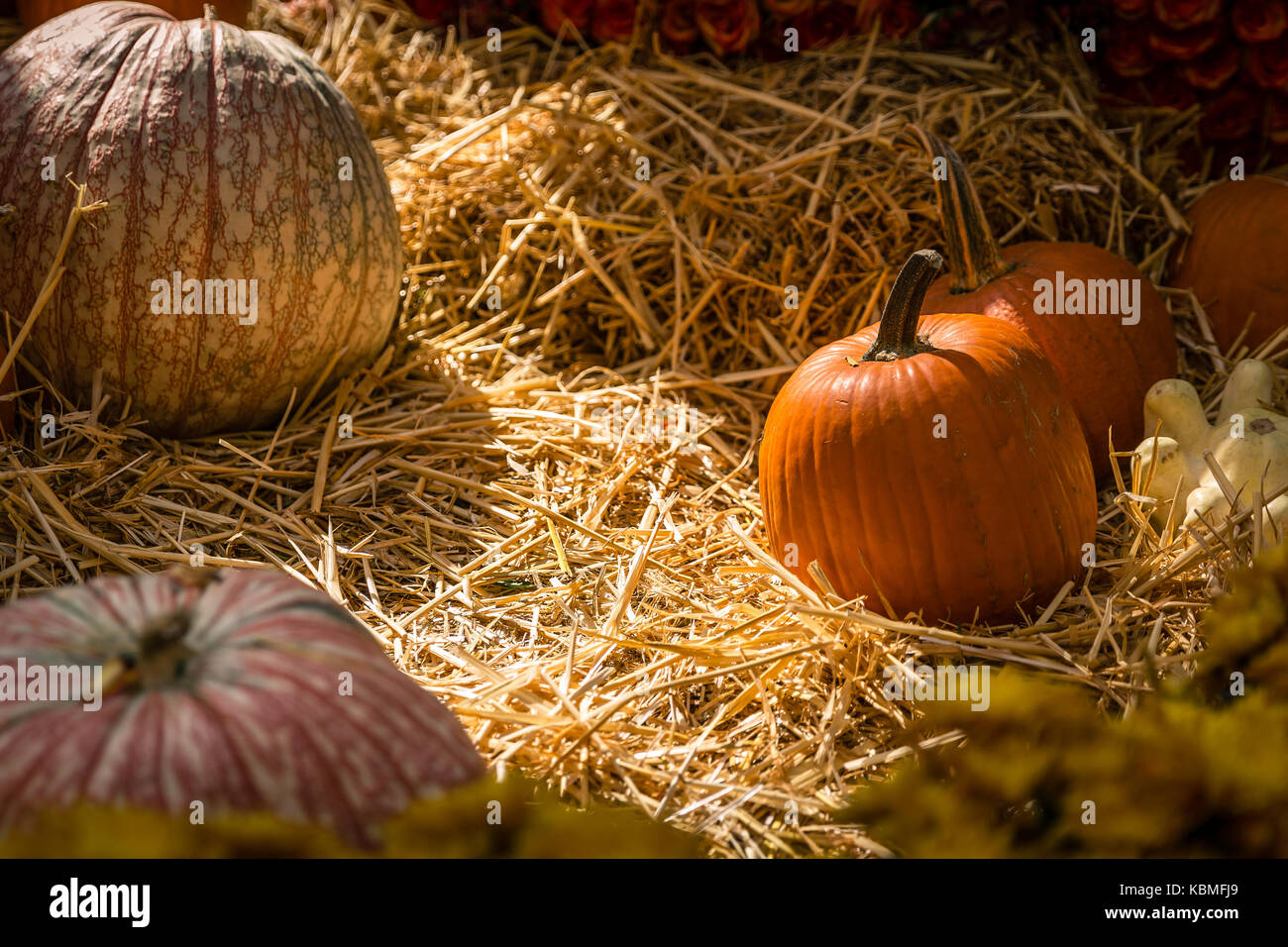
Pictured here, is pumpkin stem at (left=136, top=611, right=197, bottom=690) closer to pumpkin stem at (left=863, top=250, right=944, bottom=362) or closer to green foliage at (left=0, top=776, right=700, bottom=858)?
green foliage at (left=0, top=776, right=700, bottom=858)

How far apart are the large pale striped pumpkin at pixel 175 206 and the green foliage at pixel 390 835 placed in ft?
4.62

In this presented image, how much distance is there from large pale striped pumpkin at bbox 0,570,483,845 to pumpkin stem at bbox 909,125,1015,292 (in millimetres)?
1488

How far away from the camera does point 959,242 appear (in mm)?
2254

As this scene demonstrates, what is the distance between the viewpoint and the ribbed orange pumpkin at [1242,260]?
256 cm

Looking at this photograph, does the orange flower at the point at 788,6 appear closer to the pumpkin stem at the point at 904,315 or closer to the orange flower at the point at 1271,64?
the orange flower at the point at 1271,64

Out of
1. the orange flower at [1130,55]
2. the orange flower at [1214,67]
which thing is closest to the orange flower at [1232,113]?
the orange flower at [1214,67]

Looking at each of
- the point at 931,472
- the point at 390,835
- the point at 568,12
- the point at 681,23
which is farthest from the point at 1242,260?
the point at 390,835

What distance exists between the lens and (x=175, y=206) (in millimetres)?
2094

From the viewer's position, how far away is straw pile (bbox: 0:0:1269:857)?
1598mm

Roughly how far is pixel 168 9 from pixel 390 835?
267 centimetres

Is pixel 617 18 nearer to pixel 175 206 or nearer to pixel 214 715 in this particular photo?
pixel 175 206

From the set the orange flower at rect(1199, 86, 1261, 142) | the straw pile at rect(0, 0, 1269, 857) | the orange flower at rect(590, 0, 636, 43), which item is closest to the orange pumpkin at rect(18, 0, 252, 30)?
the straw pile at rect(0, 0, 1269, 857)

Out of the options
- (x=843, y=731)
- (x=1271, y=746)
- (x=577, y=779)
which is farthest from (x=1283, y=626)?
(x=577, y=779)
